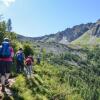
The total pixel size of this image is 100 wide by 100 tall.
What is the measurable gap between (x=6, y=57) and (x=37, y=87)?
19.5 ft

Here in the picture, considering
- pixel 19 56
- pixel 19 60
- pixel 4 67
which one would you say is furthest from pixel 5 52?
pixel 19 60

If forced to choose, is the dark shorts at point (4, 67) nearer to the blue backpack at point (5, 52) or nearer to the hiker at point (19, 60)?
the blue backpack at point (5, 52)

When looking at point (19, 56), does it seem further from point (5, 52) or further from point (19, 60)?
point (5, 52)

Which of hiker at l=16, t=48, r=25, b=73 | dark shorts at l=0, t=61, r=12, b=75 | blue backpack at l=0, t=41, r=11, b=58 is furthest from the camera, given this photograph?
hiker at l=16, t=48, r=25, b=73

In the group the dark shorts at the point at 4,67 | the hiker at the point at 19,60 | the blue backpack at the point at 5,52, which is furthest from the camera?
the hiker at the point at 19,60

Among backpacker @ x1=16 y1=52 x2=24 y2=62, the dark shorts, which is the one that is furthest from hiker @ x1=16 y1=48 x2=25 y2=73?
the dark shorts

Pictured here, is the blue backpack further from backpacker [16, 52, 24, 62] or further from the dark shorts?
backpacker [16, 52, 24, 62]

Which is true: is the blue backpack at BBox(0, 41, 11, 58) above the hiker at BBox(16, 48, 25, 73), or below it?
above

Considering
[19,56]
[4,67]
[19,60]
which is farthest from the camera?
[19,60]

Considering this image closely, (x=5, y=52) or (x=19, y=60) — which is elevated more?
(x=5, y=52)

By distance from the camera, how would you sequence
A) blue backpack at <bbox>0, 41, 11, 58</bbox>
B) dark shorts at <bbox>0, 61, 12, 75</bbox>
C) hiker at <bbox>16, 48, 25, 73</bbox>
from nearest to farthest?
dark shorts at <bbox>0, 61, 12, 75</bbox>
blue backpack at <bbox>0, 41, 11, 58</bbox>
hiker at <bbox>16, 48, 25, 73</bbox>

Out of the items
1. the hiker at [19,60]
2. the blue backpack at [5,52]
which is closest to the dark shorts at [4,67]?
the blue backpack at [5,52]

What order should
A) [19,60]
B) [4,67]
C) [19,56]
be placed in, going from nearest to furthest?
1. [4,67]
2. [19,56]
3. [19,60]

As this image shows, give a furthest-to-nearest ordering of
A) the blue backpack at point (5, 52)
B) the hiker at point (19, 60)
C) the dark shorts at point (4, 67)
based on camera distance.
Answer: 1. the hiker at point (19, 60)
2. the blue backpack at point (5, 52)
3. the dark shorts at point (4, 67)
